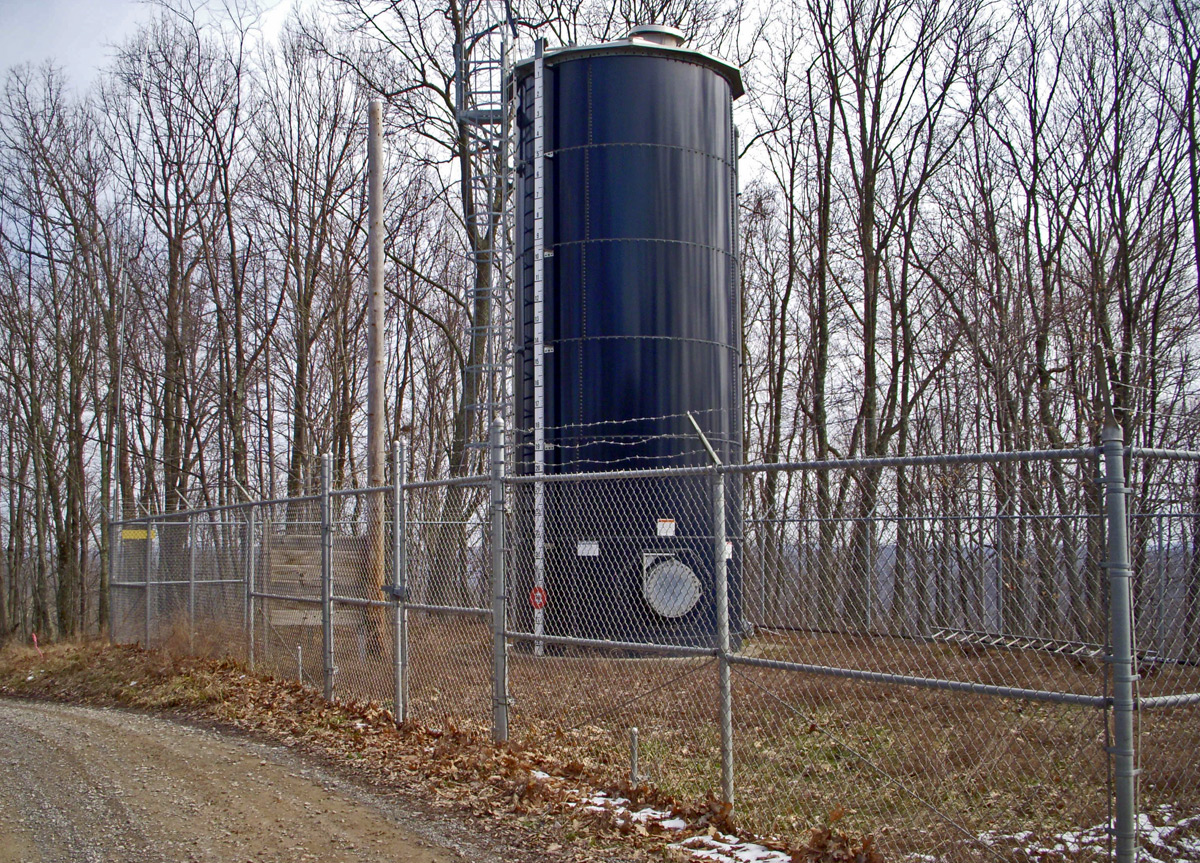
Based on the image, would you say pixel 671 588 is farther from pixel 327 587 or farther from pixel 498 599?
pixel 498 599

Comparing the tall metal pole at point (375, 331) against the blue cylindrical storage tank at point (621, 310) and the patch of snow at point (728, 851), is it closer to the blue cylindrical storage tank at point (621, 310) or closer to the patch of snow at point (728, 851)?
the blue cylindrical storage tank at point (621, 310)

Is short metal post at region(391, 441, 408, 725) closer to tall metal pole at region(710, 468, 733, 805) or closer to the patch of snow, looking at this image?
tall metal pole at region(710, 468, 733, 805)

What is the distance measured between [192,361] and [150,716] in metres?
20.8

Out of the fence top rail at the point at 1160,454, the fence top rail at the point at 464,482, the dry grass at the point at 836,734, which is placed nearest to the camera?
the fence top rail at the point at 1160,454

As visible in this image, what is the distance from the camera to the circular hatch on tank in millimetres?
11609

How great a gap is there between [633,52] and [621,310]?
137 inches

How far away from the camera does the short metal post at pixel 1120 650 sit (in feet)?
13.0

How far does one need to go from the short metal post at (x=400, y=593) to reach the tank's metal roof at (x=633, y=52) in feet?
23.1

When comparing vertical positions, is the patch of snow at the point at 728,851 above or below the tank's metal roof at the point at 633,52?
below

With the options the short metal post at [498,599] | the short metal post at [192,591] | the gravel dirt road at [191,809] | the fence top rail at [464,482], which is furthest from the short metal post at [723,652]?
the short metal post at [192,591]

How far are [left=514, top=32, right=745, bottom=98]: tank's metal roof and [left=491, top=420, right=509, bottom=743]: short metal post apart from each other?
7625 mm

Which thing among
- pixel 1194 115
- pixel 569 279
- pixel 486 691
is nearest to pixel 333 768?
pixel 486 691

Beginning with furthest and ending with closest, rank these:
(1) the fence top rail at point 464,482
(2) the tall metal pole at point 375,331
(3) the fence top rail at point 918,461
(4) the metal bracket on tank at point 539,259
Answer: (4) the metal bracket on tank at point 539,259, (2) the tall metal pole at point 375,331, (1) the fence top rail at point 464,482, (3) the fence top rail at point 918,461

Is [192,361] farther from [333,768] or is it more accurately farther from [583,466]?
[333,768]
